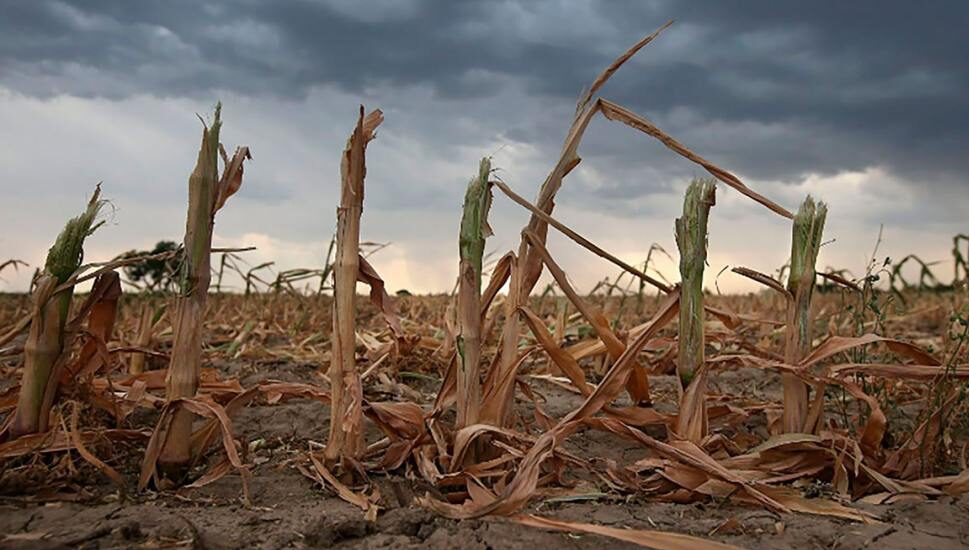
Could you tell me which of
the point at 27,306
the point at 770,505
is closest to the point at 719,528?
the point at 770,505

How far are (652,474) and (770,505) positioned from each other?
1.26 ft

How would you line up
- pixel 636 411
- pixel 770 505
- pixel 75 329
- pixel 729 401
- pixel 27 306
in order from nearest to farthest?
1. pixel 770 505
2. pixel 75 329
3. pixel 636 411
4. pixel 729 401
5. pixel 27 306

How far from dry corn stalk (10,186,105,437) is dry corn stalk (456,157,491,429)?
1.09 m

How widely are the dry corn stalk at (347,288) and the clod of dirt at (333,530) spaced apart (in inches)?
13.1

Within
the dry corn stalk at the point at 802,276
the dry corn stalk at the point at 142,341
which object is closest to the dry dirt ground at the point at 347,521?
the dry corn stalk at the point at 802,276

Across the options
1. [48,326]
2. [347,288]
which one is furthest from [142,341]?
[347,288]

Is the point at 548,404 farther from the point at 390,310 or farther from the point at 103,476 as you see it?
the point at 103,476

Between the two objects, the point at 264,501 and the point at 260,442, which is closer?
the point at 264,501

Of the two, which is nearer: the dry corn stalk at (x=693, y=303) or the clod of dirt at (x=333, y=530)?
the clod of dirt at (x=333, y=530)

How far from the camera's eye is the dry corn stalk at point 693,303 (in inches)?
103

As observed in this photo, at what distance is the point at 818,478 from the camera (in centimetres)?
278

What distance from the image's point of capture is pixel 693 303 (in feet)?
8.59

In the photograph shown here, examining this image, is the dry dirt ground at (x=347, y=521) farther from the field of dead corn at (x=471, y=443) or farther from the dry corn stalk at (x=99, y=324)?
the dry corn stalk at (x=99, y=324)

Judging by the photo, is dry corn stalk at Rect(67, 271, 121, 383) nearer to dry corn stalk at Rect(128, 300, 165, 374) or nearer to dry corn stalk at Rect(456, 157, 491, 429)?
dry corn stalk at Rect(128, 300, 165, 374)
